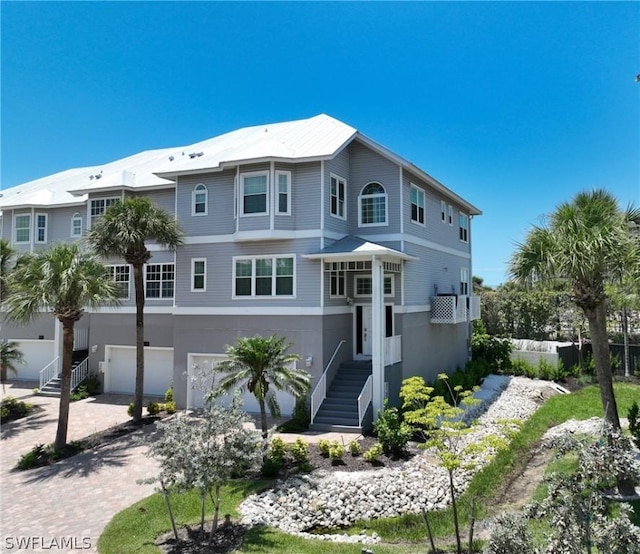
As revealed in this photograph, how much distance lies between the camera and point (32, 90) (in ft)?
51.5

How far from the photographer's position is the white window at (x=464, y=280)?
26.2m

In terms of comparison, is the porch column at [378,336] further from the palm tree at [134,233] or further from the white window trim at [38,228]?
the white window trim at [38,228]

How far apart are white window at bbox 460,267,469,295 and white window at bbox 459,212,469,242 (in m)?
1.80

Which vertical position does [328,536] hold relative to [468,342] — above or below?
below

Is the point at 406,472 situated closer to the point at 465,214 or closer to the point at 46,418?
the point at 46,418

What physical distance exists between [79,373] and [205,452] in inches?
658

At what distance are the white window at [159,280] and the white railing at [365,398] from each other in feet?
34.9

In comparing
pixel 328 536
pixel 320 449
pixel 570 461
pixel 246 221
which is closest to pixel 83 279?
pixel 246 221

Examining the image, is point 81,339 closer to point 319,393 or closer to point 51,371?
point 51,371

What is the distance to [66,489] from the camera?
1180 centimetres

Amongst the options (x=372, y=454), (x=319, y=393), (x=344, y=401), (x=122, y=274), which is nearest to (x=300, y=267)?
(x=319, y=393)

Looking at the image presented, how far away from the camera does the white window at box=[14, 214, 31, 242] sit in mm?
25359

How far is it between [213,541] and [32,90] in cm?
1542

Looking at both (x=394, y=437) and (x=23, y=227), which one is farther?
(x=23, y=227)
